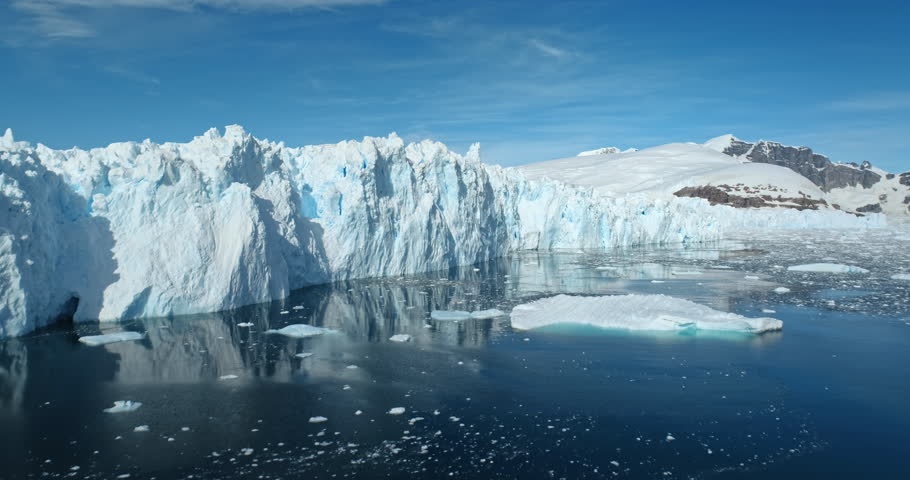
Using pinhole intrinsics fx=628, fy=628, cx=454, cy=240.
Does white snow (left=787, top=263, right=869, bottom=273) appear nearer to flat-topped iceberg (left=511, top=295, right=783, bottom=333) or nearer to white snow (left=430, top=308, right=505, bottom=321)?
flat-topped iceberg (left=511, top=295, right=783, bottom=333)

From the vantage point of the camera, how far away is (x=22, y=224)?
12.0m

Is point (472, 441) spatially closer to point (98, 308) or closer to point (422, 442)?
point (422, 442)

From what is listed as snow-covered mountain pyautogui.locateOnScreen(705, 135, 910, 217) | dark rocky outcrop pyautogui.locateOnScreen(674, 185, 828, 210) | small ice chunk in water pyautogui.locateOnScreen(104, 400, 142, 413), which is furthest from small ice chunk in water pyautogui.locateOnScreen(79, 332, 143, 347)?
snow-covered mountain pyautogui.locateOnScreen(705, 135, 910, 217)

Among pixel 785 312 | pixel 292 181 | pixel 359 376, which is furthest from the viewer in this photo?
pixel 292 181

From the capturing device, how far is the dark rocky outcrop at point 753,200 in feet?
234

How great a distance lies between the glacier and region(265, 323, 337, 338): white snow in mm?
2579

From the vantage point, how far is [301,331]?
1244 cm

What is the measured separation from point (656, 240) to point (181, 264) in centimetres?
2999

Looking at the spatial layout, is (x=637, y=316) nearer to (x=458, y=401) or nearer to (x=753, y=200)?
(x=458, y=401)

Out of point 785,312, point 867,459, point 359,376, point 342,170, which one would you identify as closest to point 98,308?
point 359,376

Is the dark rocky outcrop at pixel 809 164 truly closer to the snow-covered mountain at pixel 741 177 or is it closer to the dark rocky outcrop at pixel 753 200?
the snow-covered mountain at pixel 741 177

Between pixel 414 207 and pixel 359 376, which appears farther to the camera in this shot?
pixel 414 207

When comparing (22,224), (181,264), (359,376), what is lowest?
(359,376)

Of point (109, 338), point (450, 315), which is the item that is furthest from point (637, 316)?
point (109, 338)
